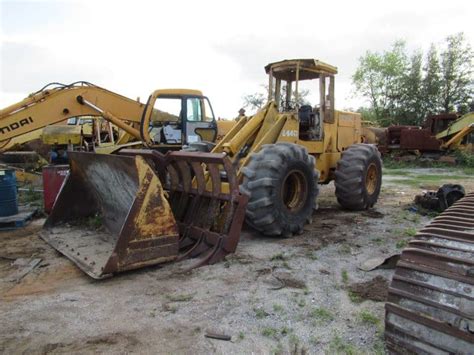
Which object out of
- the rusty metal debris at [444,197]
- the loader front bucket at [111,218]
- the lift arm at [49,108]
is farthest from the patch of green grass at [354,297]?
the lift arm at [49,108]

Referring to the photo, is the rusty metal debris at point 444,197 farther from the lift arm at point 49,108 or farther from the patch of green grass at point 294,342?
the lift arm at point 49,108

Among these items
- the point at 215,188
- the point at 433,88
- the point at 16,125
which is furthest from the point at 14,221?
the point at 433,88

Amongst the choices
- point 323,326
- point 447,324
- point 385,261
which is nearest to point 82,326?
point 323,326

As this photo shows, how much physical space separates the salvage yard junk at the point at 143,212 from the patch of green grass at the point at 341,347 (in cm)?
188

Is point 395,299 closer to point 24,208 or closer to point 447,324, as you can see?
point 447,324

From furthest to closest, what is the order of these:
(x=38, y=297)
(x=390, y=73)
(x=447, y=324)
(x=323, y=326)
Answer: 1. (x=390, y=73)
2. (x=38, y=297)
3. (x=323, y=326)
4. (x=447, y=324)

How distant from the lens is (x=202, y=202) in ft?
17.5

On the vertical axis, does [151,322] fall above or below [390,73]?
below

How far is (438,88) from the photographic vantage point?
87.5 feet

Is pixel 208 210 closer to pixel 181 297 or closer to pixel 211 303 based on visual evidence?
pixel 181 297

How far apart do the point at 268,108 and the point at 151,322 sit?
13.6ft

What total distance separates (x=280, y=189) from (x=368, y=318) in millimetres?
2437

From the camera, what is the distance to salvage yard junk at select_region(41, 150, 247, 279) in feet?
14.2

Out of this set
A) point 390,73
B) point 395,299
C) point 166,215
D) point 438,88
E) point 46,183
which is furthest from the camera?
point 390,73
